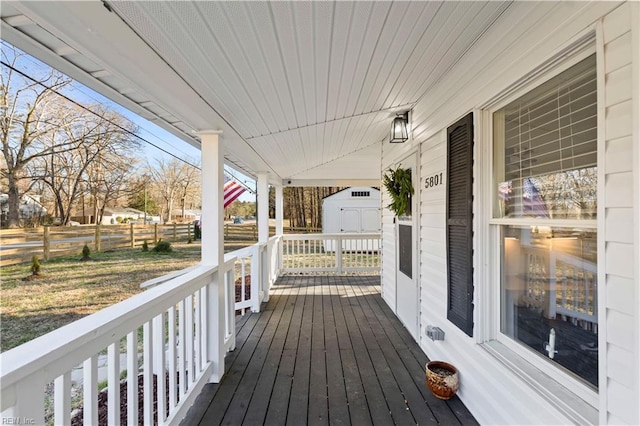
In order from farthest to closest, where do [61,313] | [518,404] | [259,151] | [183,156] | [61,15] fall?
[259,151]
[183,156]
[518,404]
[61,313]
[61,15]

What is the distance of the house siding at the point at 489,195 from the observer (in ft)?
3.52

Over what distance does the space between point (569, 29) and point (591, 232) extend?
89 centimetres

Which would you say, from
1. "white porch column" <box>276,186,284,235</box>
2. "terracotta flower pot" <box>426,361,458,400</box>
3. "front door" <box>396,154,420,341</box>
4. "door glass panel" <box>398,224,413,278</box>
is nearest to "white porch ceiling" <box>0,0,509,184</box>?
"front door" <box>396,154,420,341</box>

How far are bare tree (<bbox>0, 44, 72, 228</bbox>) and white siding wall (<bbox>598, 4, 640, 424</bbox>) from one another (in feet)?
7.04

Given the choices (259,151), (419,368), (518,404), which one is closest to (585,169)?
(518,404)

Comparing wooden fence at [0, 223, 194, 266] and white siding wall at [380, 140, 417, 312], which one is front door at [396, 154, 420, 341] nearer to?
white siding wall at [380, 140, 417, 312]

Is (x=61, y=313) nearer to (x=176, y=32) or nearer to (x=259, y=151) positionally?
(x=176, y=32)

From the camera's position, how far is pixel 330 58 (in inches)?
72.7

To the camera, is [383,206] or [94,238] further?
[383,206]

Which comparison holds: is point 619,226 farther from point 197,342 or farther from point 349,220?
point 349,220

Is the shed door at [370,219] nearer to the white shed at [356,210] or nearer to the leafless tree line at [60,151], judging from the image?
the white shed at [356,210]

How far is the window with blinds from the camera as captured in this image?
1334 millimetres

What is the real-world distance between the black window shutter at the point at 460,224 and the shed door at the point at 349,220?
32.8ft

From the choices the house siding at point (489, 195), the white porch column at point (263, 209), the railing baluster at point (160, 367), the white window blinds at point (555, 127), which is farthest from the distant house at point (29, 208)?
the white porch column at point (263, 209)
